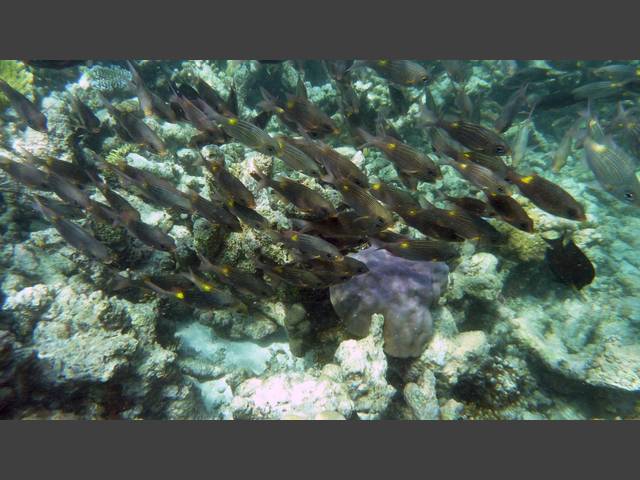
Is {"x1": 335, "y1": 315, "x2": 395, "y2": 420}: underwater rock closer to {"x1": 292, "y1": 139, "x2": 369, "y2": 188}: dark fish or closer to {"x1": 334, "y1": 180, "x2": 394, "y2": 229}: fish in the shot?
A: {"x1": 334, "y1": 180, "x2": 394, "y2": 229}: fish

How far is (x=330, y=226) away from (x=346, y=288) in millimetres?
739

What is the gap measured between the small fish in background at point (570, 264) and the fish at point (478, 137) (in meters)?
1.82

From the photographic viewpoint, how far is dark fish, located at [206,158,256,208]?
3.49 meters

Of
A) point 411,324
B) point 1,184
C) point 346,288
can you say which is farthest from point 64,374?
point 1,184

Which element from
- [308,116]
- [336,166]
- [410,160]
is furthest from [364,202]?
[308,116]

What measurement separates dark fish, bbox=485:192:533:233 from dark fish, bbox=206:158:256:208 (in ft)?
8.22

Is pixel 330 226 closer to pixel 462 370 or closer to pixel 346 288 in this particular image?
pixel 346 288

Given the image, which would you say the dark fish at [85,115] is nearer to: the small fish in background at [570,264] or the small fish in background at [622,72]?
the small fish in background at [570,264]

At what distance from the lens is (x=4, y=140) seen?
20.8 feet

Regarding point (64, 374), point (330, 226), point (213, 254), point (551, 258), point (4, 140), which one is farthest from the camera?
point (4, 140)

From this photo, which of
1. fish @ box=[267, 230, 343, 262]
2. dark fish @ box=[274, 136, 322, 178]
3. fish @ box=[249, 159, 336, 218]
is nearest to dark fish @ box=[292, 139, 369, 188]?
dark fish @ box=[274, 136, 322, 178]

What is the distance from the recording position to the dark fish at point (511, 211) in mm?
3199

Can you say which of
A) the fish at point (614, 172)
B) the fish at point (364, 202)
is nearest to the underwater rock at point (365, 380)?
the fish at point (364, 202)

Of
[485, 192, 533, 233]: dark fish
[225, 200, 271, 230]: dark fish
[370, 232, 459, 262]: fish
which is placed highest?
[225, 200, 271, 230]: dark fish
